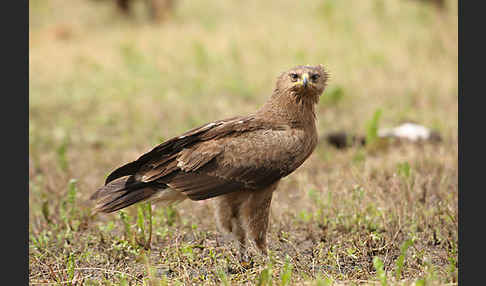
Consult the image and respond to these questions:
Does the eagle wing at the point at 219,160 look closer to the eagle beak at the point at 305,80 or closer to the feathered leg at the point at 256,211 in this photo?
the feathered leg at the point at 256,211

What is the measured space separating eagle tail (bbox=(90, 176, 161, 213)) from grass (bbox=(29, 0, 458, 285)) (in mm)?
263

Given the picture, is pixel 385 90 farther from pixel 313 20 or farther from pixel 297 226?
pixel 297 226

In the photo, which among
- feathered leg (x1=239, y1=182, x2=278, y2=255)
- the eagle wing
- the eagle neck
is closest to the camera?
the eagle wing

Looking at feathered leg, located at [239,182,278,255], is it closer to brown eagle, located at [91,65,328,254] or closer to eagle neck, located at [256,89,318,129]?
brown eagle, located at [91,65,328,254]

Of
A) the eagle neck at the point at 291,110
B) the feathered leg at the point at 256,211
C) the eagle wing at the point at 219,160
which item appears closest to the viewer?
the eagle wing at the point at 219,160

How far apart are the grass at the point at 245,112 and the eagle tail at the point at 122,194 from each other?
263mm

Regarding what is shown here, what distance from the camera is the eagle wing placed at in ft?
13.1

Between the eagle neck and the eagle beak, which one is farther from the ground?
the eagle beak

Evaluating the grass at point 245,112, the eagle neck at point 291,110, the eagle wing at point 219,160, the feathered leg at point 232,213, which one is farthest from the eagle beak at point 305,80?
the grass at point 245,112

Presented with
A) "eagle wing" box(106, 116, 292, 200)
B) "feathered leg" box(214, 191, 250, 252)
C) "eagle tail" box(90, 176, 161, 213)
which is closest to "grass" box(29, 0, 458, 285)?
"feathered leg" box(214, 191, 250, 252)

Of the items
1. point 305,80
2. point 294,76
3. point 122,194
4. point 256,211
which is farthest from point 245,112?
point 122,194

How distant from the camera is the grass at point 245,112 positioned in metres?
4.18

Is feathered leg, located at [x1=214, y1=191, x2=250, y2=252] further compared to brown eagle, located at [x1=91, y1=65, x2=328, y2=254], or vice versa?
feathered leg, located at [x1=214, y1=191, x2=250, y2=252]

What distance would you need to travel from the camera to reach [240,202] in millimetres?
4160
